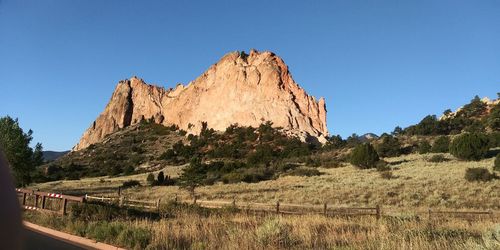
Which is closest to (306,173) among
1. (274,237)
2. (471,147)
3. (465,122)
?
(471,147)

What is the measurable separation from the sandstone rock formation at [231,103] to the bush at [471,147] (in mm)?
47165

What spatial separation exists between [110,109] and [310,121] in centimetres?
6386

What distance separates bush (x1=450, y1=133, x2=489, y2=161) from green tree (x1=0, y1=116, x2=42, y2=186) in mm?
41583

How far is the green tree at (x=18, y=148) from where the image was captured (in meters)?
45.4

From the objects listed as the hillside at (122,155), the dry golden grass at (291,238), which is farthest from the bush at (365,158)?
the hillside at (122,155)

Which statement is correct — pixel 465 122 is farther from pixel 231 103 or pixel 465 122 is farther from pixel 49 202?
pixel 49 202

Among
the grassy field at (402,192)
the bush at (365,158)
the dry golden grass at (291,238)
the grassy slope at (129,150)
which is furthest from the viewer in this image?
the grassy slope at (129,150)

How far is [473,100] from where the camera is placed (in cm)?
9812

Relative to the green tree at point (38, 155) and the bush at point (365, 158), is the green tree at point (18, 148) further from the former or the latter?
the bush at point (365, 158)

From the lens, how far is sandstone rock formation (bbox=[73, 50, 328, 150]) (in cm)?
10481

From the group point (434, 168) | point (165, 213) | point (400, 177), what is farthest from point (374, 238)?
point (434, 168)

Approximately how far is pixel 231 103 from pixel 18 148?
68281 millimetres

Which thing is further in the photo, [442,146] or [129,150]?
[129,150]

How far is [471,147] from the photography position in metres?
47.3
